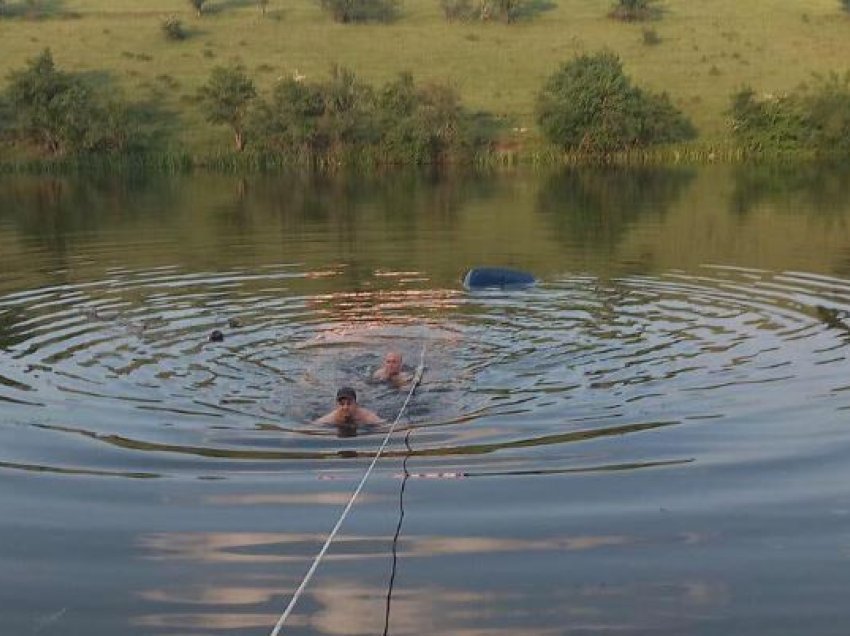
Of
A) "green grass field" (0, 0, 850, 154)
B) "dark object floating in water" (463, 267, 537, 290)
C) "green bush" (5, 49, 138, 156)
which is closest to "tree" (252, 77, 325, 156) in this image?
"green grass field" (0, 0, 850, 154)

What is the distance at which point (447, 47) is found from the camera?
87.2 metres

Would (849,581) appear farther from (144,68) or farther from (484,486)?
(144,68)

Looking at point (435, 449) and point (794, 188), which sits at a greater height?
point (794, 188)

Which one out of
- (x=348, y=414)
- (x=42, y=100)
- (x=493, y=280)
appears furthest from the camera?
(x=42, y=100)

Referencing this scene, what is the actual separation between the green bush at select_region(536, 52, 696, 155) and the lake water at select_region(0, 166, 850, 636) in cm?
4617

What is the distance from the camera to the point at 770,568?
326 inches

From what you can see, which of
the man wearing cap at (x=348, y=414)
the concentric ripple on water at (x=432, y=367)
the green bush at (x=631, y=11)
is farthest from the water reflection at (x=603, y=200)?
the green bush at (x=631, y=11)

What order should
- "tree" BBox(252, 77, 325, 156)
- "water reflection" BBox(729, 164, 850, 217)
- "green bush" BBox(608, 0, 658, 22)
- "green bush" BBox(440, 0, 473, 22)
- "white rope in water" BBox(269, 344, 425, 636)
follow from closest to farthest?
"white rope in water" BBox(269, 344, 425, 636) < "water reflection" BBox(729, 164, 850, 217) < "tree" BBox(252, 77, 325, 156) < "green bush" BBox(608, 0, 658, 22) < "green bush" BBox(440, 0, 473, 22)

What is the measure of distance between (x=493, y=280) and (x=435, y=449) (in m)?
11.4

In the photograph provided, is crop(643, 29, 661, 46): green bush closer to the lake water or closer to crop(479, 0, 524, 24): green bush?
crop(479, 0, 524, 24): green bush

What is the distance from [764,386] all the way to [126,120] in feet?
211

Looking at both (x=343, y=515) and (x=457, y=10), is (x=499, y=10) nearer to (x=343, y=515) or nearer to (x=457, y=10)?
(x=457, y=10)

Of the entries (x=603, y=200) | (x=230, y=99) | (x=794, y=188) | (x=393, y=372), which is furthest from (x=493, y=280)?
(x=230, y=99)

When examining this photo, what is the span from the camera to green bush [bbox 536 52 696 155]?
71.4 metres
